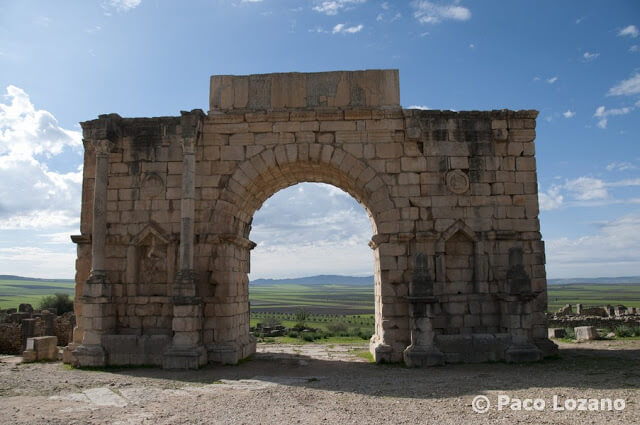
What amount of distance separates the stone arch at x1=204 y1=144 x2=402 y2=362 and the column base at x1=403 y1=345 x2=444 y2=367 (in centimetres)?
46

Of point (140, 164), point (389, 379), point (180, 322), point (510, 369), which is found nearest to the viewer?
point (389, 379)

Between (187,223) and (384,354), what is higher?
(187,223)

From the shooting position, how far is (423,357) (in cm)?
1007

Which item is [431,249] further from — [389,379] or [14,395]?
[14,395]

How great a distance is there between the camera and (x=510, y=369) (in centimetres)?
949

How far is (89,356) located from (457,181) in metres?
8.48

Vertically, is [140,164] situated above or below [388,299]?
above

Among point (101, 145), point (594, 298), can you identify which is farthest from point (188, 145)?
point (594, 298)

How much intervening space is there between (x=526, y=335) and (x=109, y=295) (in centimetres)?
865

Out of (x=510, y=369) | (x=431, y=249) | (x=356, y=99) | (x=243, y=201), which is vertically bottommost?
(x=510, y=369)

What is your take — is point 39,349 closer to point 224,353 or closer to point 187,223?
point 224,353

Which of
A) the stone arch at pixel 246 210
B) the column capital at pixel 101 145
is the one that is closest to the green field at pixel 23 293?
the column capital at pixel 101 145

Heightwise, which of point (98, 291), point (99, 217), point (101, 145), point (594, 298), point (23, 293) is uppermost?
point (101, 145)

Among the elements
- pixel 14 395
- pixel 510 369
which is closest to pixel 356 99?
pixel 510 369
